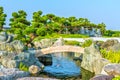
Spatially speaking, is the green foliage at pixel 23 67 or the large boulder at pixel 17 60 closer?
the green foliage at pixel 23 67

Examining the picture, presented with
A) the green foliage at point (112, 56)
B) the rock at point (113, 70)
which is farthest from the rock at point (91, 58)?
the rock at point (113, 70)

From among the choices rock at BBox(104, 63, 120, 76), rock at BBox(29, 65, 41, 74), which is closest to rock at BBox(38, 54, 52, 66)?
rock at BBox(29, 65, 41, 74)

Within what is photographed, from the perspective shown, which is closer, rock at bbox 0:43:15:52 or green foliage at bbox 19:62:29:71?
green foliage at bbox 19:62:29:71

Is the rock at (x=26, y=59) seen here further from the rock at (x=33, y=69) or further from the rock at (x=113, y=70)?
the rock at (x=113, y=70)

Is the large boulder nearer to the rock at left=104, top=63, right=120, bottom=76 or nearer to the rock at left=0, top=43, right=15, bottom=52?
the rock at left=0, top=43, right=15, bottom=52

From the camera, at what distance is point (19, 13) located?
49438 mm

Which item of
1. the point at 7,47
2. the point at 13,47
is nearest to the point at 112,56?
the point at 13,47

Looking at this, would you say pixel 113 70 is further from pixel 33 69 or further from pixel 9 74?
pixel 33 69

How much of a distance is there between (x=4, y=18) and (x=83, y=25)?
41.3 feet

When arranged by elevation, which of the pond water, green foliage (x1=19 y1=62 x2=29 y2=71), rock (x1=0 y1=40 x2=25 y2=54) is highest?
rock (x1=0 y1=40 x2=25 y2=54)

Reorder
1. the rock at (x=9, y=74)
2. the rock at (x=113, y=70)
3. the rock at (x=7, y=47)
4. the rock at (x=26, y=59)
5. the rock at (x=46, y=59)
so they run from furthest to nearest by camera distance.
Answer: the rock at (x=46, y=59), the rock at (x=7, y=47), the rock at (x=26, y=59), the rock at (x=9, y=74), the rock at (x=113, y=70)

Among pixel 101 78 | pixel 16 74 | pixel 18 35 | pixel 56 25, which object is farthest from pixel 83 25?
pixel 101 78

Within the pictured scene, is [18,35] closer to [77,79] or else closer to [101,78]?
[77,79]

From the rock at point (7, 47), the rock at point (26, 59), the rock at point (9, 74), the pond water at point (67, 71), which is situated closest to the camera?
the rock at point (9, 74)
